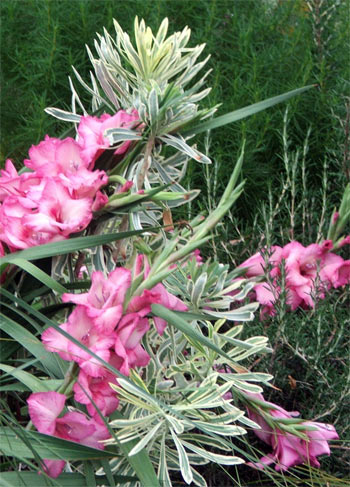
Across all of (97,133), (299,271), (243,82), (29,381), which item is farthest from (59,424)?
(243,82)

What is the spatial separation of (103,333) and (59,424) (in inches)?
5.8

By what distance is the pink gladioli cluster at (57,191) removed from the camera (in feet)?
3.82

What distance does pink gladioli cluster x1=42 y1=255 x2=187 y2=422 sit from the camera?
1.06 m

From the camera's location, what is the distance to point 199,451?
1138 millimetres

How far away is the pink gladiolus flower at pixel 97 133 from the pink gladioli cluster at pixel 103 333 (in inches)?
8.9

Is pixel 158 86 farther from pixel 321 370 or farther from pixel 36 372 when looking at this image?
pixel 321 370

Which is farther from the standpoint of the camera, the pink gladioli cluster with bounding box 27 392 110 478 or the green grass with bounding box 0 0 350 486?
the green grass with bounding box 0 0 350 486

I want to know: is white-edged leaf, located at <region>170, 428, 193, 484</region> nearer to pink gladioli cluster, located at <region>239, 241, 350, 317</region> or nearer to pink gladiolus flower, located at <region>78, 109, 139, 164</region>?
pink gladiolus flower, located at <region>78, 109, 139, 164</region>

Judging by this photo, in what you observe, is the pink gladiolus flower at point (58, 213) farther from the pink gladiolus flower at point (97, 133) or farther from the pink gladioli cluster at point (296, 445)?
the pink gladioli cluster at point (296, 445)

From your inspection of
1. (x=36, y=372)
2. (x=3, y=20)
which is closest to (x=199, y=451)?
(x=36, y=372)

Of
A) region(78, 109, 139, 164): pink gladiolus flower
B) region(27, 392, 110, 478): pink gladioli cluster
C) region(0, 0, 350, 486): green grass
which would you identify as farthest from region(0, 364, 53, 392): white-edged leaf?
region(0, 0, 350, 486): green grass

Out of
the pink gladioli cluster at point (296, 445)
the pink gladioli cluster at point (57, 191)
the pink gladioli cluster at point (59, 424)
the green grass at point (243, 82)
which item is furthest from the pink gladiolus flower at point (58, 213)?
the green grass at point (243, 82)

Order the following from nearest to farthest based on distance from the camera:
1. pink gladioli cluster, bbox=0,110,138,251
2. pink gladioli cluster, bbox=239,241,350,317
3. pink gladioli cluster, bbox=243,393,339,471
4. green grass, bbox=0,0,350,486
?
pink gladioli cluster, bbox=0,110,138,251
pink gladioli cluster, bbox=243,393,339,471
pink gladioli cluster, bbox=239,241,350,317
green grass, bbox=0,0,350,486

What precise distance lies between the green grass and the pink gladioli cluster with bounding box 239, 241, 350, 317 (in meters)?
0.18
